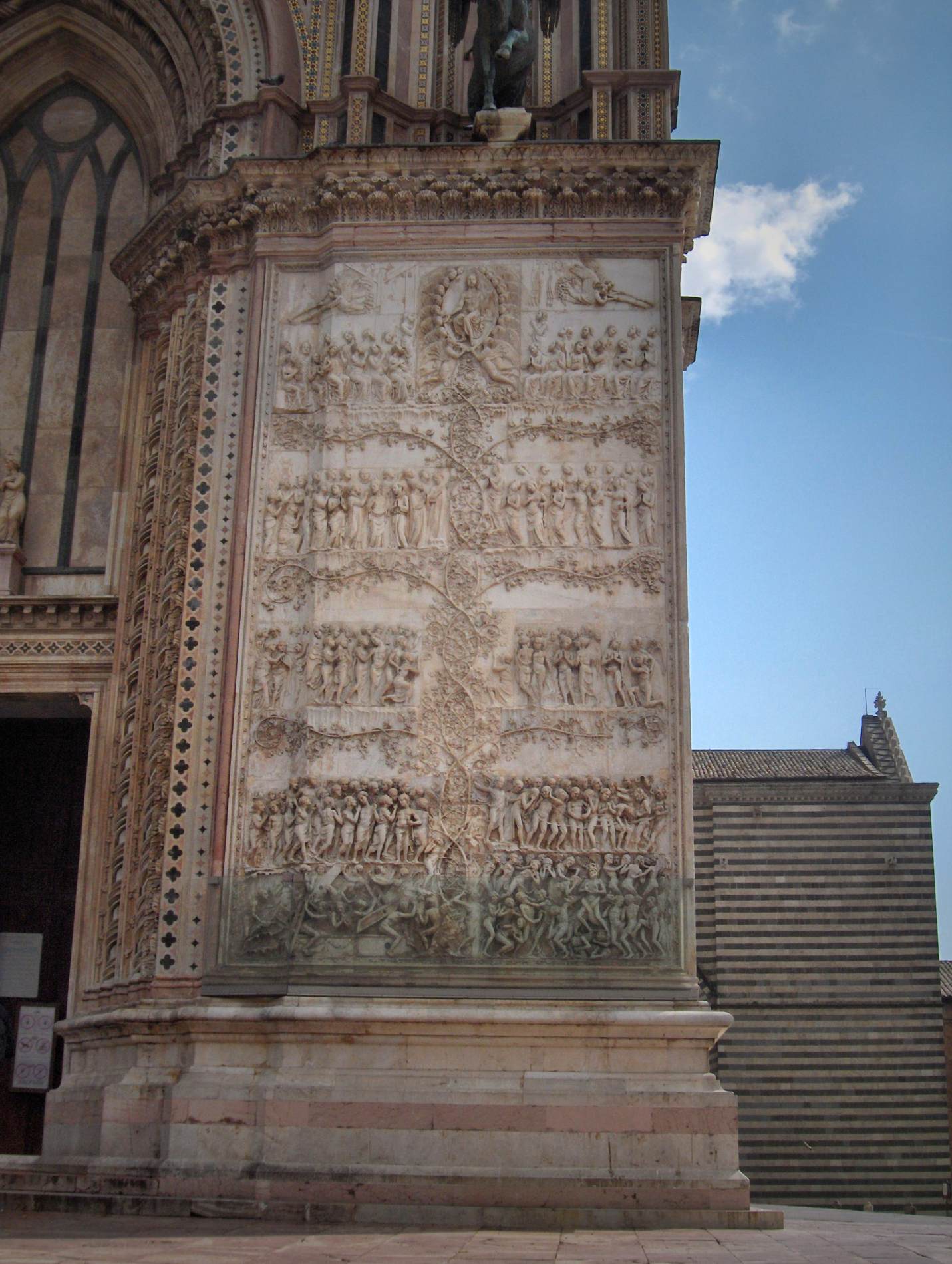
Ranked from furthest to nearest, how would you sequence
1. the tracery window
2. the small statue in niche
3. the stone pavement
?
the tracery window
the small statue in niche
the stone pavement

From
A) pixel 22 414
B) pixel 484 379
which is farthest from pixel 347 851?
pixel 22 414

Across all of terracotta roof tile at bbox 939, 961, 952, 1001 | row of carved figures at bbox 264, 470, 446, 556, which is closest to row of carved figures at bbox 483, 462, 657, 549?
row of carved figures at bbox 264, 470, 446, 556

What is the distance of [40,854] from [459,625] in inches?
246

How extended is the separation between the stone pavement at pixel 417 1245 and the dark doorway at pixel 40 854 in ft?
16.7

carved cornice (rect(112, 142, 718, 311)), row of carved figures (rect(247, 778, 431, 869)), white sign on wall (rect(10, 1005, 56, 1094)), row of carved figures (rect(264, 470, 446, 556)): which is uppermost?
carved cornice (rect(112, 142, 718, 311))

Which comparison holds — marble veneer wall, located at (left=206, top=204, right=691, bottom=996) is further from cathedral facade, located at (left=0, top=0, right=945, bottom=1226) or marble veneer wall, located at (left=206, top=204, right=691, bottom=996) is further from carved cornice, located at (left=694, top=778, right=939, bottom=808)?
carved cornice, located at (left=694, top=778, right=939, bottom=808)

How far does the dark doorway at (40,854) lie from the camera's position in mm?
16109

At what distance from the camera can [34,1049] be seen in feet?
53.0

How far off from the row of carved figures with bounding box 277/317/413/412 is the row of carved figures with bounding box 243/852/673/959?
14.8 feet

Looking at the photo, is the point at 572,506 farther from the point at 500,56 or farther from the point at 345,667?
the point at 500,56

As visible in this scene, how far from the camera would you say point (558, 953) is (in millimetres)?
12727

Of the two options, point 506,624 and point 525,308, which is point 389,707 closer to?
point 506,624

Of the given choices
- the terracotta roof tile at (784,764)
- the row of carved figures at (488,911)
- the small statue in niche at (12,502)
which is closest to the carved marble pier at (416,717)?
the row of carved figures at (488,911)

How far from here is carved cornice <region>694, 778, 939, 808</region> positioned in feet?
111
